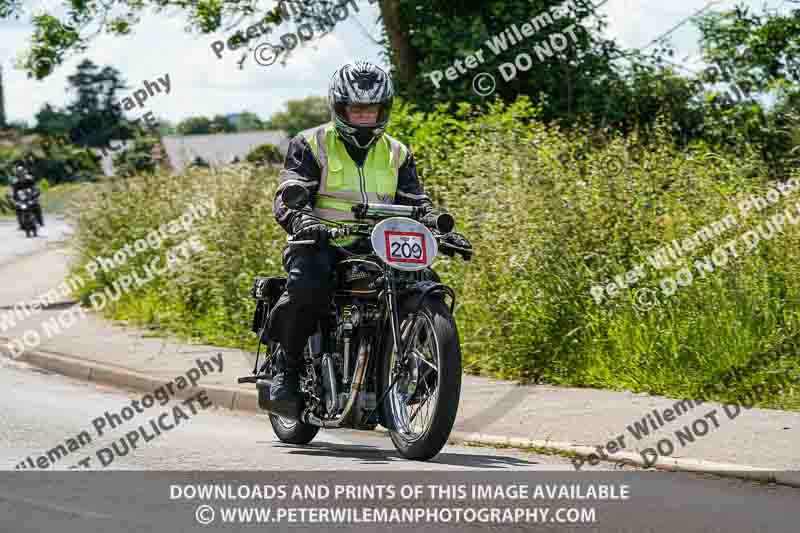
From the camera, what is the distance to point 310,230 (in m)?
7.22

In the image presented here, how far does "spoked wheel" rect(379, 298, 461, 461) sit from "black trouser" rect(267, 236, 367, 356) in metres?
0.55

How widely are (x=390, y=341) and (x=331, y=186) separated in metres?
1.08

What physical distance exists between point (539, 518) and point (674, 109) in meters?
12.5

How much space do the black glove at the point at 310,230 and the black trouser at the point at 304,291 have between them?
158 millimetres

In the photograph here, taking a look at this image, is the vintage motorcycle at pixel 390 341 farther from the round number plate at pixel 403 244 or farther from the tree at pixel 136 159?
the tree at pixel 136 159

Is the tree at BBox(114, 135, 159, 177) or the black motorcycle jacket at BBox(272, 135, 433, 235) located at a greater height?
the tree at BBox(114, 135, 159, 177)

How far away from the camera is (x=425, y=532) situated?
18.6 ft

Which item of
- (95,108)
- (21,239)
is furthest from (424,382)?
(95,108)

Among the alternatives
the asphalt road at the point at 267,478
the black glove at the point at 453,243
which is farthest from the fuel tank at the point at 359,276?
the asphalt road at the point at 267,478

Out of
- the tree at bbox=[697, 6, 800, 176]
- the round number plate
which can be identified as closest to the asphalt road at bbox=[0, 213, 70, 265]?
the tree at bbox=[697, 6, 800, 176]

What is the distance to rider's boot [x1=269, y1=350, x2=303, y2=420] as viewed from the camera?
25.9 feet

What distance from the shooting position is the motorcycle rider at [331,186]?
7469mm

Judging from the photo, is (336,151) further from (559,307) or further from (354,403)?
(559,307)

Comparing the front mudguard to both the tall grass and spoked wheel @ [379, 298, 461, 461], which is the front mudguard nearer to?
spoked wheel @ [379, 298, 461, 461]
